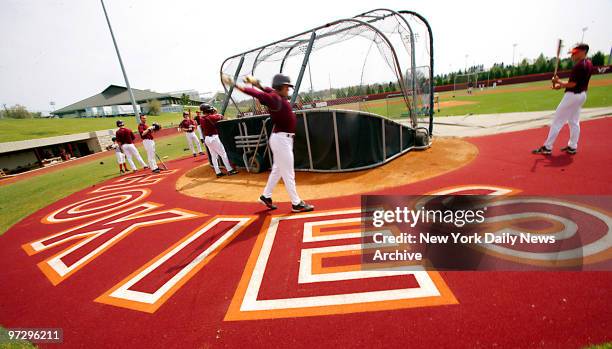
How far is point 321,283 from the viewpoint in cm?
253

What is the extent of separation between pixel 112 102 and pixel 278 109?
83.5 metres

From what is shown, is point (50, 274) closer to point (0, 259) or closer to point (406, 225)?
point (0, 259)

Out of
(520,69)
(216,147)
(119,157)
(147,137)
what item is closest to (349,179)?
(216,147)

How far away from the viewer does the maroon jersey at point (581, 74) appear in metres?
4.93

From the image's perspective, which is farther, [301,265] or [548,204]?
[548,204]

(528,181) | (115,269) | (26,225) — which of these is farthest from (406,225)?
(26,225)

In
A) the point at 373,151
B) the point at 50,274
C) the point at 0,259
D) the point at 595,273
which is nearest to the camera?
the point at 595,273

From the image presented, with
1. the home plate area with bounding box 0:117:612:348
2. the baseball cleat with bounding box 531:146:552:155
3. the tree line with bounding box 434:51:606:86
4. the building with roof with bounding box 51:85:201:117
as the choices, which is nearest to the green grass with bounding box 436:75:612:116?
the baseball cleat with bounding box 531:146:552:155

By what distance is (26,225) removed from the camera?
5797mm

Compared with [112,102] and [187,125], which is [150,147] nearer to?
[187,125]

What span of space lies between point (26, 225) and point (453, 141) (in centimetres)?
1160

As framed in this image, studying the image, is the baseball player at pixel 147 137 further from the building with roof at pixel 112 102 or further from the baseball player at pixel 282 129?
the building with roof at pixel 112 102

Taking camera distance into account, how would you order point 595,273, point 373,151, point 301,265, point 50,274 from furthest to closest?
point 373,151 → point 50,274 → point 301,265 → point 595,273

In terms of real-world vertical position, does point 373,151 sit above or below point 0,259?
above
